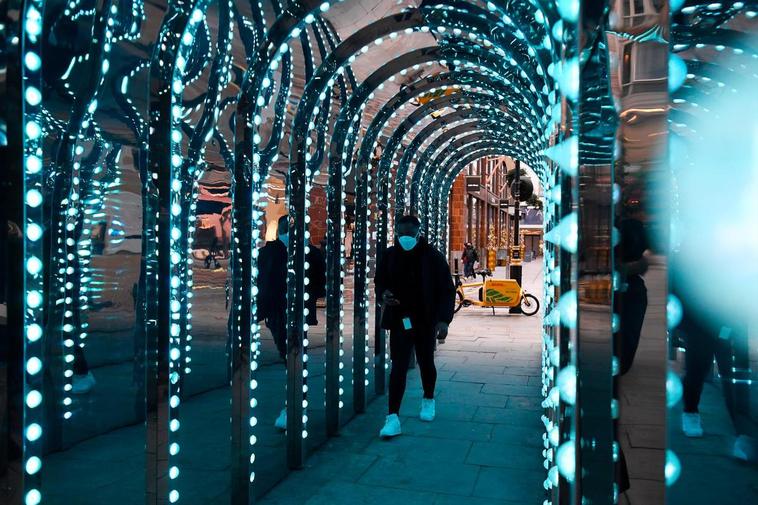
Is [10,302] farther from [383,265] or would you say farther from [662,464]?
[383,265]

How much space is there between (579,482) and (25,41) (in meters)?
2.17

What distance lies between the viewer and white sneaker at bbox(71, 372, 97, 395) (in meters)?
3.29

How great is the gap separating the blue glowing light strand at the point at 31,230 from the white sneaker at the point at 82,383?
1272 mm

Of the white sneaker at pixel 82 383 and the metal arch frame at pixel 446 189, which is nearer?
the white sneaker at pixel 82 383

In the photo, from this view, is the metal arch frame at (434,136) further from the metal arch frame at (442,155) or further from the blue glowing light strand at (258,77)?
the blue glowing light strand at (258,77)

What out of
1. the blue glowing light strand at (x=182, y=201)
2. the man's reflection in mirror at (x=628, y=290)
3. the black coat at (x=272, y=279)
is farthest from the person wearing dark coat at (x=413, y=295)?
the man's reflection in mirror at (x=628, y=290)

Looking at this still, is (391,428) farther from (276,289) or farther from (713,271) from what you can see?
(713,271)

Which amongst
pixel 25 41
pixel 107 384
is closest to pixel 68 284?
pixel 107 384

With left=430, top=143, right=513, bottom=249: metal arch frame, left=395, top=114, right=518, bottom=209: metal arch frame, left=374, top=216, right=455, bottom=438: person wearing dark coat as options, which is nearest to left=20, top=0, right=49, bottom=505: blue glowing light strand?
left=374, top=216, right=455, bottom=438: person wearing dark coat

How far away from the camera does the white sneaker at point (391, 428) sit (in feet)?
16.8

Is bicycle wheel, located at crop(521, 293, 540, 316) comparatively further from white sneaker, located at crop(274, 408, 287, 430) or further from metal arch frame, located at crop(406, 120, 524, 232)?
white sneaker, located at crop(274, 408, 287, 430)

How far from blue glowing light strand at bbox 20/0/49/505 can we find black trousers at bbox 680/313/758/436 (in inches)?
76.1

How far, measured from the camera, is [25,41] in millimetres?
1981

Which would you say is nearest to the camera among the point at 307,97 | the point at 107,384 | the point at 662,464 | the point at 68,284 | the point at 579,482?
the point at 662,464
